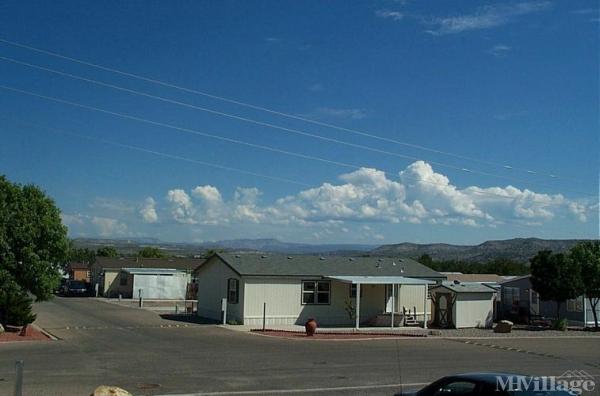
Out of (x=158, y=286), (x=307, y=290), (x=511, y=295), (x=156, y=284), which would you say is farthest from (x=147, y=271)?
(x=511, y=295)

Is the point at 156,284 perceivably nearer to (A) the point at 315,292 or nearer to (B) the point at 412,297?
(A) the point at 315,292

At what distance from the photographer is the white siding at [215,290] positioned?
35.5 meters

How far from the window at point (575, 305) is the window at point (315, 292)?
50.8ft

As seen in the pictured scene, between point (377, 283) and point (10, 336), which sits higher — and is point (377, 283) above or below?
above

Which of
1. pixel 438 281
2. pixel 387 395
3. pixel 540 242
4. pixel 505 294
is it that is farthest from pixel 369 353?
pixel 540 242

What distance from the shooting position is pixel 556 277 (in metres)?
38.0

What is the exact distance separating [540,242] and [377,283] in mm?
85760

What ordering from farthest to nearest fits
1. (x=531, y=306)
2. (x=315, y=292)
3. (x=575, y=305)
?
(x=531, y=306) < (x=575, y=305) < (x=315, y=292)

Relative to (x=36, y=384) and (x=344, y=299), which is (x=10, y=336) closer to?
(x=36, y=384)

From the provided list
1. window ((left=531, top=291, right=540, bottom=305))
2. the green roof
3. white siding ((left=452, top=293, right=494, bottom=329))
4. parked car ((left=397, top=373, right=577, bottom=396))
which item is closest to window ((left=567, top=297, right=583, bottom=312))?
window ((left=531, top=291, right=540, bottom=305))

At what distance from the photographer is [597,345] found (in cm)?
2972

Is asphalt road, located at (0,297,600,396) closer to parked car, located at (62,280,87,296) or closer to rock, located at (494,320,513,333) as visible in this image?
rock, located at (494,320,513,333)

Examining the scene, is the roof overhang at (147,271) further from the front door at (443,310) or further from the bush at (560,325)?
the bush at (560,325)

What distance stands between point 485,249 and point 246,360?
11425 cm
